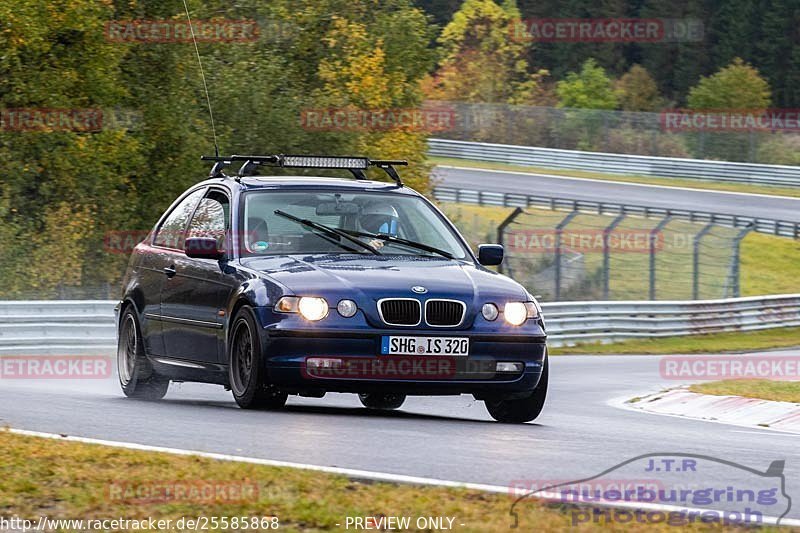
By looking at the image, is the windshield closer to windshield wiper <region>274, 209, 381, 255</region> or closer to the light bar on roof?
windshield wiper <region>274, 209, 381, 255</region>

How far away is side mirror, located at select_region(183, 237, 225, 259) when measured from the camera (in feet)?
34.5

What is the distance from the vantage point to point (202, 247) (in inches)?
414

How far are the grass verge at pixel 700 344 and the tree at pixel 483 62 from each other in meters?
45.3

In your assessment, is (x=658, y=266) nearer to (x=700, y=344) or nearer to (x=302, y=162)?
(x=700, y=344)

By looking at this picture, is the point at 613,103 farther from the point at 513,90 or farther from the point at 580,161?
the point at 580,161

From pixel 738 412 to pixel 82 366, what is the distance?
8.98m

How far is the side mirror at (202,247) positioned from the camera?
34.5 ft

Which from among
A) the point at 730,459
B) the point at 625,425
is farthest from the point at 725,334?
the point at 730,459

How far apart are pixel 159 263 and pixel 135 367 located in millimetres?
840
